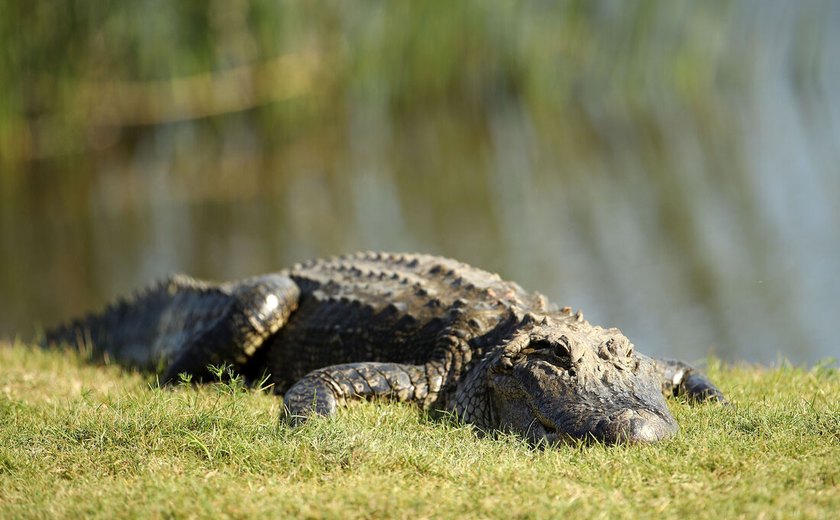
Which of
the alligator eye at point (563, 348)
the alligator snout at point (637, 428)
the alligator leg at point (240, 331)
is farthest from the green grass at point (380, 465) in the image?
the alligator leg at point (240, 331)

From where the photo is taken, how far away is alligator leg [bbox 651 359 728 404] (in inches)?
188

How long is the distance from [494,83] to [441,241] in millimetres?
7595

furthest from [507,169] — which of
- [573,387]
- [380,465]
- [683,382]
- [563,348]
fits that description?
[380,465]

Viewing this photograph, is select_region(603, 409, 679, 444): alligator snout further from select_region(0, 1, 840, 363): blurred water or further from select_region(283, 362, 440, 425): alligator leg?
select_region(0, 1, 840, 363): blurred water

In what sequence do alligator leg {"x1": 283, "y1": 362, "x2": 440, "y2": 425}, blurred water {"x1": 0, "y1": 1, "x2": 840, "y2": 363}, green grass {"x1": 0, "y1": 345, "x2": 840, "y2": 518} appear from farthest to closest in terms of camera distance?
blurred water {"x1": 0, "y1": 1, "x2": 840, "y2": 363} → alligator leg {"x1": 283, "y1": 362, "x2": 440, "y2": 425} → green grass {"x1": 0, "y1": 345, "x2": 840, "y2": 518}

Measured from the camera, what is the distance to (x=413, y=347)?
519 cm

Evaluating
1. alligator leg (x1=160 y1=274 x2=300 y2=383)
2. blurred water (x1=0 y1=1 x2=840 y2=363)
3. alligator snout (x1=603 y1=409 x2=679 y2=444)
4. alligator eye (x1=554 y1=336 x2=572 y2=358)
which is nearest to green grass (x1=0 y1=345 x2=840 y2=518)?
alligator snout (x1=603 y1=409 x2=679 y2=444)

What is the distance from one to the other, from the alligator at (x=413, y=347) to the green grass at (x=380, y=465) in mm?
175

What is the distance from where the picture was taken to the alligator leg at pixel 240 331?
5.84 m

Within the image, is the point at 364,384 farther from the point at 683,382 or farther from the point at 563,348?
the point at 683,382

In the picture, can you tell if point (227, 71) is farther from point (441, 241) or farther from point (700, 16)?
point (700, 16)

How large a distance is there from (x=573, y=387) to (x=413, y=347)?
1226 millimetres

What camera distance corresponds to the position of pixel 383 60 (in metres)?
16.2

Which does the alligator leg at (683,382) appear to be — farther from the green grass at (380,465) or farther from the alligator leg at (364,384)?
the alligator leg at (364,384)
